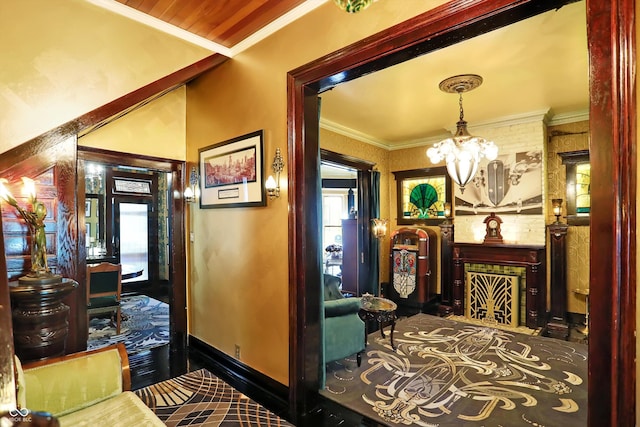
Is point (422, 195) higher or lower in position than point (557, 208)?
higher

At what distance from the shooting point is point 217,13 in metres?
2.64

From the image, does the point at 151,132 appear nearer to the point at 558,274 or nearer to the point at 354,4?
the point at 354,4

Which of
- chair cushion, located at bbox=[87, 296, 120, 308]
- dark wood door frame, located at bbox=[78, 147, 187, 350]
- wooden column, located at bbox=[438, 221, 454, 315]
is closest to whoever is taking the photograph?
dark wood door frame, located at bbox=[78, 147, 187, 350]

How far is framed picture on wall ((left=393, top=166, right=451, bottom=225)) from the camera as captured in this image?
19.8ft

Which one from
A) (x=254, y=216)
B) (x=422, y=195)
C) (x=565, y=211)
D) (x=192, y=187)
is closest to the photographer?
(x=254, y=216)

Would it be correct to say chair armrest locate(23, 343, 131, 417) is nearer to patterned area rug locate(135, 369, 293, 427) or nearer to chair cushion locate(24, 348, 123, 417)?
chair cushion locate(24, 348, 123, 417)

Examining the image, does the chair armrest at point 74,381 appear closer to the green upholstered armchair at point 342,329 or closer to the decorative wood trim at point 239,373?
the decorative wood trim at point 239,373

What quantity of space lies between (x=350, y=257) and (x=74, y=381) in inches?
193

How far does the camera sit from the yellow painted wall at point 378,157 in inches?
212

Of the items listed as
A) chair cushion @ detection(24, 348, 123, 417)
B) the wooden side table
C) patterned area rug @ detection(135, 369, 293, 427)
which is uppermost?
chair cushion @ detection(24, 348, 123, 417)

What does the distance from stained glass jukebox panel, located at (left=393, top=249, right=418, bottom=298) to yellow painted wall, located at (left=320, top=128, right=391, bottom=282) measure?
391 mm

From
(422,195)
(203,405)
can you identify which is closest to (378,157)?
(422,195)

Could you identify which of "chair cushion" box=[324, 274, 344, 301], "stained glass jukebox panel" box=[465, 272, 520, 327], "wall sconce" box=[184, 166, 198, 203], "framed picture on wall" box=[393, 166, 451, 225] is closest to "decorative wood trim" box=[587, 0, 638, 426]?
"chair cushion" box=[324, 274, 344, 301]

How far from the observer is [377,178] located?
6152 millimetres
